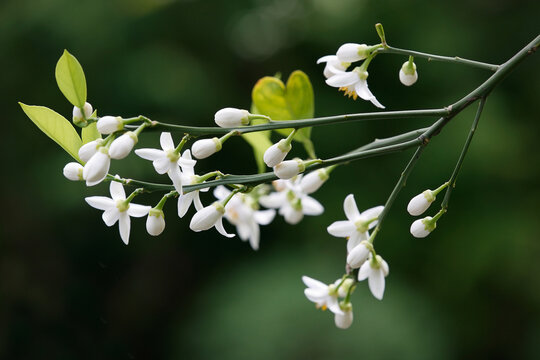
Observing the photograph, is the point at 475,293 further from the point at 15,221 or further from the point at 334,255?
the point at 15,221

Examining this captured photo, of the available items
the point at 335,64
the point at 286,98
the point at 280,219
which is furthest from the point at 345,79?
the point at 280,219

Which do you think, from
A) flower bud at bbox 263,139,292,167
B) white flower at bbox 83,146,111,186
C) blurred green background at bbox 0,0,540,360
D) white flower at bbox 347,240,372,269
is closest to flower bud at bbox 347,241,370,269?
white flower at bbox 347,240,372,269

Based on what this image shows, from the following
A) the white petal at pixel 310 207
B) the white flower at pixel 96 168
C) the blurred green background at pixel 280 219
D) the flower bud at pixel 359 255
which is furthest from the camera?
the blurred green background at pixel 280 219

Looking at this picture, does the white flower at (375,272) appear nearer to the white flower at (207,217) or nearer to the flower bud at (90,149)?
the white flower at (207,217)

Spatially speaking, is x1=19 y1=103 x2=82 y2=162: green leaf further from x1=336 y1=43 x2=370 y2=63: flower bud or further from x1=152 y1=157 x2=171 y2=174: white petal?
x1=336 y1=43 x2=370 y2=63: flower bud

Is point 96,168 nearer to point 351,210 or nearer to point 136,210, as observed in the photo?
point 136,210

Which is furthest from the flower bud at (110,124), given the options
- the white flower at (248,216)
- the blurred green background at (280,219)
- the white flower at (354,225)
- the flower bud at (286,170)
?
the blurred green background at (280,219)

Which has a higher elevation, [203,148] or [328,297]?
[203,148]

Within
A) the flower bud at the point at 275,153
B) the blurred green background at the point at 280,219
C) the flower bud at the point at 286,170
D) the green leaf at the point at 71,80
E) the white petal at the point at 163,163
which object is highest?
the green leaf at the point at 71,80
